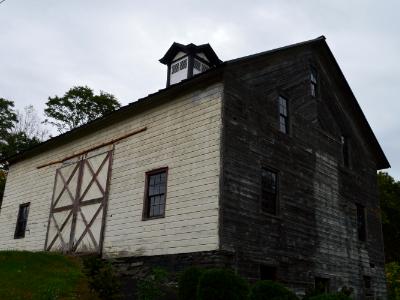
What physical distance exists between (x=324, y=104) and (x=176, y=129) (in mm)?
8146

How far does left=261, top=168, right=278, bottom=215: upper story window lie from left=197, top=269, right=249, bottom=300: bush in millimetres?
5759

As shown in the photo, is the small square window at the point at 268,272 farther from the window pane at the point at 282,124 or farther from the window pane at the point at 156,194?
the window pane at the point at 282,124

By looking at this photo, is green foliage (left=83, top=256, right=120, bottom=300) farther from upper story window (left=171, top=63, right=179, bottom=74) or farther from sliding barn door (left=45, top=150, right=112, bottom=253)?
upper story window (left=171, top=63, right=179, bottom=74)

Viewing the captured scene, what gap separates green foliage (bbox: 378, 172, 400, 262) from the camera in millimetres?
43219

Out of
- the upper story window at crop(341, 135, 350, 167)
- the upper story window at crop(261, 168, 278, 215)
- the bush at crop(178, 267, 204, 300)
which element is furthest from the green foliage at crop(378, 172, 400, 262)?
the bush at crop(178, 267, 204, 300)

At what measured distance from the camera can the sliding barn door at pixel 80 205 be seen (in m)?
18.9

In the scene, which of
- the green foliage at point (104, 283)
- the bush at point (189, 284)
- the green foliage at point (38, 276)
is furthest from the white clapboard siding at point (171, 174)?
the green foliage at point (104, 283)

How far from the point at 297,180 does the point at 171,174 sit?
16.5 feet

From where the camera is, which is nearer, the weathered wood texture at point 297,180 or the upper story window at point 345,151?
the weathered wood texture at point 297,180

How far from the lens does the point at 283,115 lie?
18.7m

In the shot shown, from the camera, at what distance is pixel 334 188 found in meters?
20.4

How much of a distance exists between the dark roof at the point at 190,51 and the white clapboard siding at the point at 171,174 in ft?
20.9

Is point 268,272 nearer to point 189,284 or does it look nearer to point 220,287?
point 189,284


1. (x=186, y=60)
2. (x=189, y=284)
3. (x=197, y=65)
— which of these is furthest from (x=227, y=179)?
(x=186, y=60)
